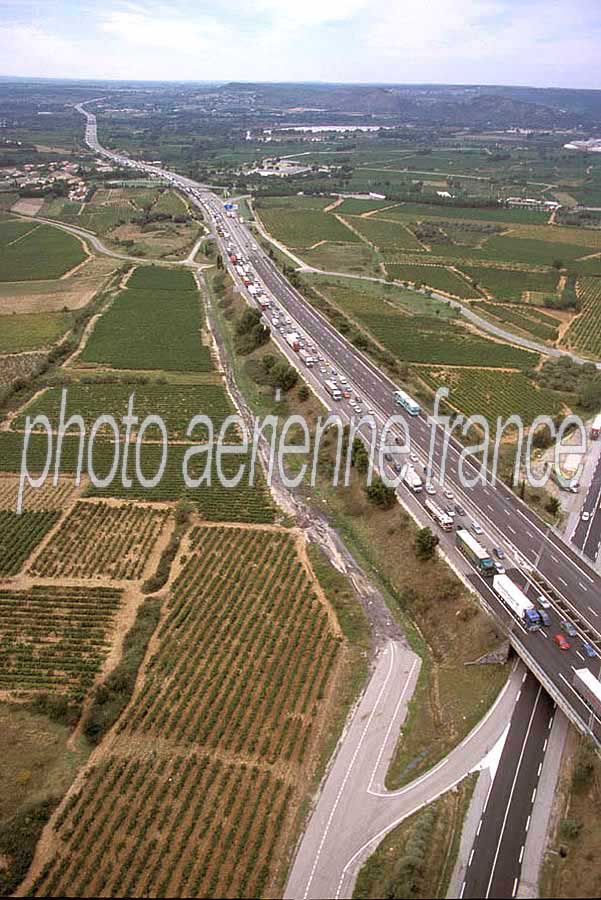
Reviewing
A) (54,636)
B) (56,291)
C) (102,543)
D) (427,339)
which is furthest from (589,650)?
(56,291)

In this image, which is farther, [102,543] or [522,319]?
[522,319]

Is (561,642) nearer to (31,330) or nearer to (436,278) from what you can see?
(31,330)

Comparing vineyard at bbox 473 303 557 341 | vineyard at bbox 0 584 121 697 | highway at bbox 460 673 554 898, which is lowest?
vineyard at bbox 0 584 121 697

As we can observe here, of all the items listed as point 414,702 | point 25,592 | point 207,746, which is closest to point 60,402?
point 25,592

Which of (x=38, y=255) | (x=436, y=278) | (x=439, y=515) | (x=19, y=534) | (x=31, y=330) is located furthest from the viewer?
(x=38, y=255)

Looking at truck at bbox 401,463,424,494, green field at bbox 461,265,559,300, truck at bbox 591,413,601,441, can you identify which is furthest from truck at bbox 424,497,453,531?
green field at bbox 461,265,559,300

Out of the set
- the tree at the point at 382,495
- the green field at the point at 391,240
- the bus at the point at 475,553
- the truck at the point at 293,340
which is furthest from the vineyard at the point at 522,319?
the bus at the point at 475,553

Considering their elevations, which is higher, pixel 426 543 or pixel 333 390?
pixel 333 390

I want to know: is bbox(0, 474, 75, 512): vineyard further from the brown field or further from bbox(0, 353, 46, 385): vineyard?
the brown field
